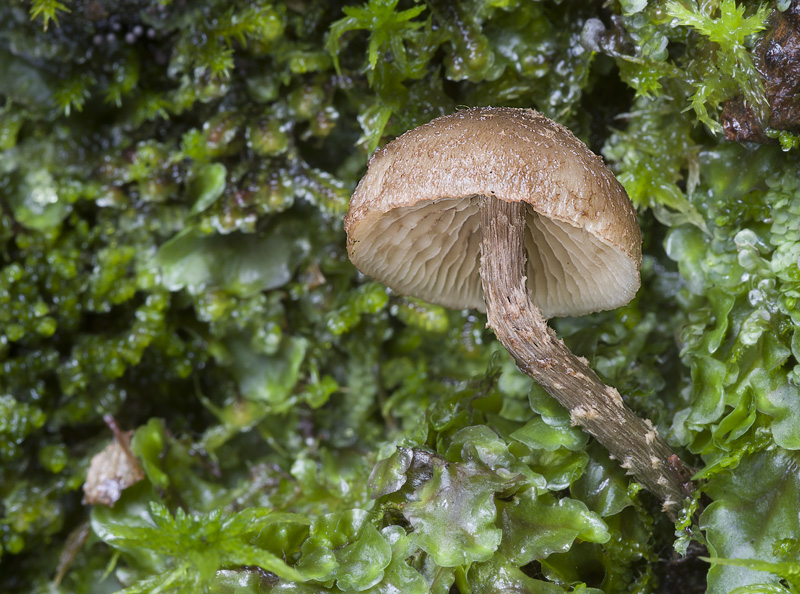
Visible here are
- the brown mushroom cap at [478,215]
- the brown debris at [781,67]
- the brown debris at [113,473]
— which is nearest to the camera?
the brown mushroom cap at [478,215]

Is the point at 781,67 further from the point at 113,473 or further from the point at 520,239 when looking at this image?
the point at 113,473

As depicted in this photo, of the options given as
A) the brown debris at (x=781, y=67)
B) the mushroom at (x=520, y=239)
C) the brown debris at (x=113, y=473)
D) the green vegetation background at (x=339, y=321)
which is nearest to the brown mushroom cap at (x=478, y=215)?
the mushroom at (x=520, y=239)

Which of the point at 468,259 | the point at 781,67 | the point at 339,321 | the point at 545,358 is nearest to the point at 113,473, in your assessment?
the point at 339,321

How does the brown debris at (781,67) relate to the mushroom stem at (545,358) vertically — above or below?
above

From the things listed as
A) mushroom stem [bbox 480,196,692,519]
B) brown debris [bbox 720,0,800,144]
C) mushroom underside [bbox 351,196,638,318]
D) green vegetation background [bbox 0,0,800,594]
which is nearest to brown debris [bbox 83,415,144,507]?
green vegetation background [bbox 0,0,800,594]

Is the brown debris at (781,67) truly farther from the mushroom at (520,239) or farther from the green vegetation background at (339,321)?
the mushroom at (520,239)

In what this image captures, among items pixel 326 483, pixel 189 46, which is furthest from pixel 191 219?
pixel 326 483
